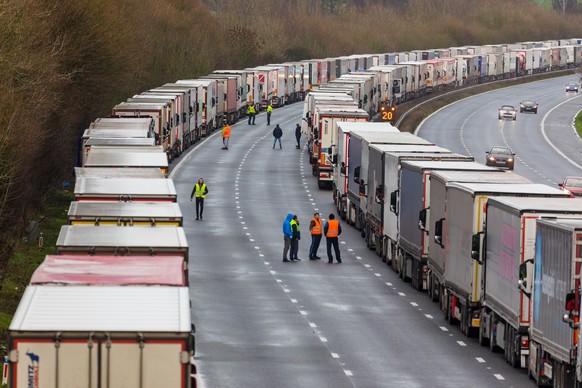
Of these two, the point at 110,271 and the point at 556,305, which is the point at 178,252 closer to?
the point at 110,271

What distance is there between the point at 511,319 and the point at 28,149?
16.6 metres

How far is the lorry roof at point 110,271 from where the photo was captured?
19547mm

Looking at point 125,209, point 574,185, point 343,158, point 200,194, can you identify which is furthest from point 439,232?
point 574,185

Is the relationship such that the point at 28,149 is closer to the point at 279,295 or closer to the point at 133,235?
the point at 279,295

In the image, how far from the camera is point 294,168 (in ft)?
257

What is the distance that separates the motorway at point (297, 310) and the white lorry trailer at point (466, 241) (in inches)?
22.6

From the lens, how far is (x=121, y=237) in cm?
2473

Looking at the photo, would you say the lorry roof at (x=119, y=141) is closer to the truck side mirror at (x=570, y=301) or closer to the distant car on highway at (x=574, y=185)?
the distant car on highway at (x=574, y=185)

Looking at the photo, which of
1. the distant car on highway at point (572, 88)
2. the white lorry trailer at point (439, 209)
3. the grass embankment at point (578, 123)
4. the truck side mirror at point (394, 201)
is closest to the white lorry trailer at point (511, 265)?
the white lorry trailer at point (439, 209)

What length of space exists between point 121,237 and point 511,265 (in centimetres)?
743

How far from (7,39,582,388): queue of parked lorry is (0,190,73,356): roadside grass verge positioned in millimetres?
2517

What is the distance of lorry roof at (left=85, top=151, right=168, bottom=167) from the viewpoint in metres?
42.3

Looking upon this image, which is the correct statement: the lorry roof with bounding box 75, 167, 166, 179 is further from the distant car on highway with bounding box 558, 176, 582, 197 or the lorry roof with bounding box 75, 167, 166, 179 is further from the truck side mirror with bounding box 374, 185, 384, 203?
the distant car on highway with bounding box 558, 176, 582, 197

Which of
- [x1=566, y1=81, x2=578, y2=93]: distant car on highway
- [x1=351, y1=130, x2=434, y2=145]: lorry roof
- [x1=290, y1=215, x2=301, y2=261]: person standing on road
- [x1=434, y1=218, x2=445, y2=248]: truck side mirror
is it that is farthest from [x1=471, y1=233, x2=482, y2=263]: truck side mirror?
[x1=566, y1=81, x2=578, y2=93]: distant car on highway
